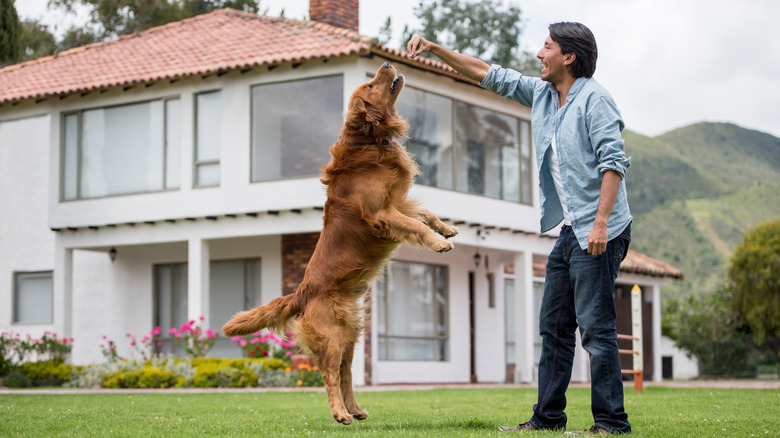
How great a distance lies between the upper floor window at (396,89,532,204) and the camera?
637 inches

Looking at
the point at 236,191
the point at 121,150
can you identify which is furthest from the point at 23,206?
the point at 236,191

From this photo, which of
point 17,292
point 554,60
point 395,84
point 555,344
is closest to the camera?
point 554,60

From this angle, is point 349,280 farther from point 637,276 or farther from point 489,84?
point 637,276

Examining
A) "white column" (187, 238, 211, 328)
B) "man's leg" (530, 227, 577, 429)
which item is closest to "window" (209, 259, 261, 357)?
"white column" (187, 238, 211, 328)

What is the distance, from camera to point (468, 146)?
17359 mm

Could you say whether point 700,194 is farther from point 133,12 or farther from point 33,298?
point 33,298

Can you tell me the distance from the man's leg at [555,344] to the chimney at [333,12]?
1337 cm

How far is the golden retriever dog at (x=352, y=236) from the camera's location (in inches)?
211

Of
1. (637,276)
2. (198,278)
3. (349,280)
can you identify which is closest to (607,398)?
(349,280)

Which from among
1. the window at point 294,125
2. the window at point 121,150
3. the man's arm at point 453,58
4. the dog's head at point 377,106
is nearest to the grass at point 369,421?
the dog's head at point 377,106

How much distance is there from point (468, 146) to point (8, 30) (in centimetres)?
866

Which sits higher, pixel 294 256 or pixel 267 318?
pixel 294 256

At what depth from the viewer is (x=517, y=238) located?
17.6m

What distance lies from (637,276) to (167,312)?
455 inches
